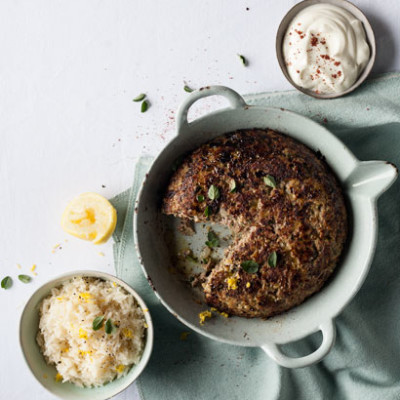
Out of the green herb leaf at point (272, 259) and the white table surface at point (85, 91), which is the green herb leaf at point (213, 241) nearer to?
the green herb leaf at point (272, 259)

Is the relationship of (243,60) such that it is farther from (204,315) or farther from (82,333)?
(82,333)

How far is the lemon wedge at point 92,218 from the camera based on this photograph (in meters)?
3.22

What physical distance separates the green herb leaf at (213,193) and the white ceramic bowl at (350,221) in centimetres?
34

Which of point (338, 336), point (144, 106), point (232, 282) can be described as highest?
point (144, 106)

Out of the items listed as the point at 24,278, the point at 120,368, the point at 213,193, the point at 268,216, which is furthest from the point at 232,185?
the point at 24,278

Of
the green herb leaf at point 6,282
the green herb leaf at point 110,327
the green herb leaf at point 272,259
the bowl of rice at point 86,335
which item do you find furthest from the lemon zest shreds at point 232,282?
the green herb leaf at point 6,282

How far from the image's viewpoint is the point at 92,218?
324 centimetres

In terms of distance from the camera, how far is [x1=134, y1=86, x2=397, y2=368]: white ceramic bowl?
2.88 meters

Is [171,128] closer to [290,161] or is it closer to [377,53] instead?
[290,161]

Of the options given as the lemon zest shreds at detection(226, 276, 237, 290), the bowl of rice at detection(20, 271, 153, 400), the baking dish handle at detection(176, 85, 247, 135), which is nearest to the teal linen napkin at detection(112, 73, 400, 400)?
the bowl of rice at detection(20, 271, 153, 400)

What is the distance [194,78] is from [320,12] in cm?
87

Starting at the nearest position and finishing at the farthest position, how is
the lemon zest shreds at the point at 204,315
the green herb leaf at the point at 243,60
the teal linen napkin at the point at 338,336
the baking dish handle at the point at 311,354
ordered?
the baking dish handle at the point at 311,354, the lemon zest shreds at the point at 204,315, the teal linen napkin at the point at 338,336, the green herb leaf at the point at 243,60

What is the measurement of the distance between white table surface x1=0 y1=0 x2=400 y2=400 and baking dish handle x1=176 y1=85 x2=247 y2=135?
525 millimetres

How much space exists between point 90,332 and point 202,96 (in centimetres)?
152
